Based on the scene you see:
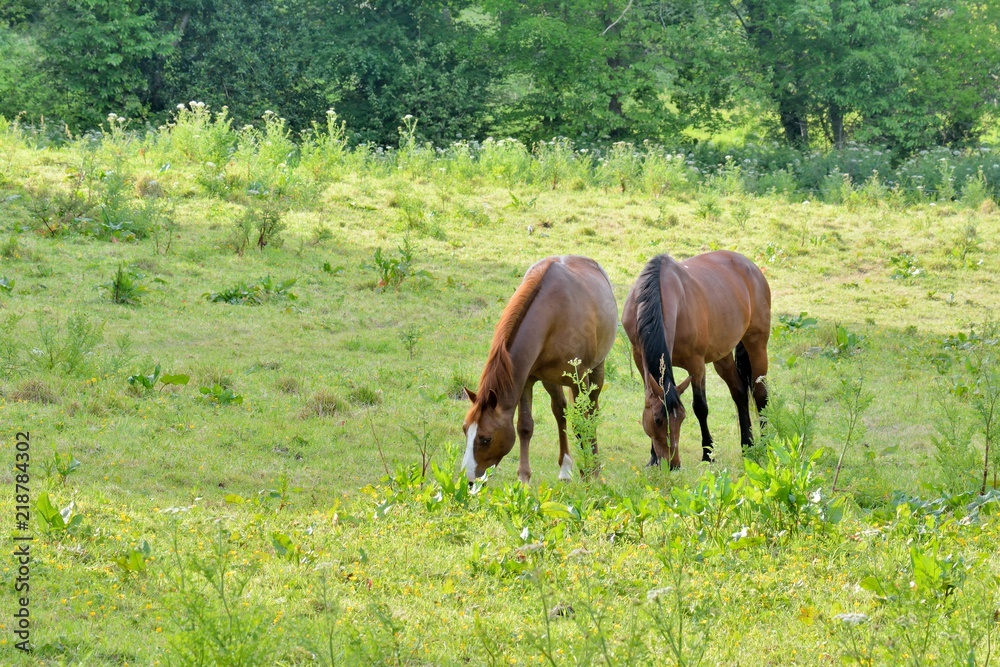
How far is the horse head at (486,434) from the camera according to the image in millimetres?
5719

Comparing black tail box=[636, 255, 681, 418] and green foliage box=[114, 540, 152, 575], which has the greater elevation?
black tail box=[636, 255, 681, 418]

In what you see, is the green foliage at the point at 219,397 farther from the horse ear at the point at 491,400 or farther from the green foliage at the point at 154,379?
the horse ear at the point at 491,400

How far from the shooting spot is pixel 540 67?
27500mm

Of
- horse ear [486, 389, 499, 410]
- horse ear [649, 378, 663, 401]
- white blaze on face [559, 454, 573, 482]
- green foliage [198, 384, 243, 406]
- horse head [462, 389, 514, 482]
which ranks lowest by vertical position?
white blaze on face [559, 454, 573, 482]

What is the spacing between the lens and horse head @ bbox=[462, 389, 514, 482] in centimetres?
572

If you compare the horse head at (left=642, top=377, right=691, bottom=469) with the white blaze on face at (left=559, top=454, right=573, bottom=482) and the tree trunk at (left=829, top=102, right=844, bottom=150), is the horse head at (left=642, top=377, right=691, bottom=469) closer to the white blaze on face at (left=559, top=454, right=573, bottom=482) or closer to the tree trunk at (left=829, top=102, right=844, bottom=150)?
the white blaze on face at (left=559, top=454, right=573, bottom=482)

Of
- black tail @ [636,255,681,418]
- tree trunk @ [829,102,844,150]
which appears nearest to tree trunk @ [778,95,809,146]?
tree trunk @ [829,102,844,150]

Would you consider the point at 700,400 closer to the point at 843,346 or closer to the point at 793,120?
the point at 843,346

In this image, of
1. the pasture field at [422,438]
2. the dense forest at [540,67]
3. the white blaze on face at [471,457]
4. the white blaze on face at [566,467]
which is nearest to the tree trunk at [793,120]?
the dense forest at [540,67]

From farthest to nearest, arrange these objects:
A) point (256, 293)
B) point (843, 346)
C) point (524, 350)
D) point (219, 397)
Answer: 1. point (256, 293)
2. point (843, 346)
3. point (219, 397)
4. point (524, 350)

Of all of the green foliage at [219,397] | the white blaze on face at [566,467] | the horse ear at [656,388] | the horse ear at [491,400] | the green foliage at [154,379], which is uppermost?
the horse ear at [656,388]

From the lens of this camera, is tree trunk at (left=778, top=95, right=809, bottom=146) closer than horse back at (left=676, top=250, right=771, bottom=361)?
No

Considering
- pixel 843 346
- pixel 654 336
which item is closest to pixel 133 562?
pixel 654 336

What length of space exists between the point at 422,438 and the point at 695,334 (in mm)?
2149
